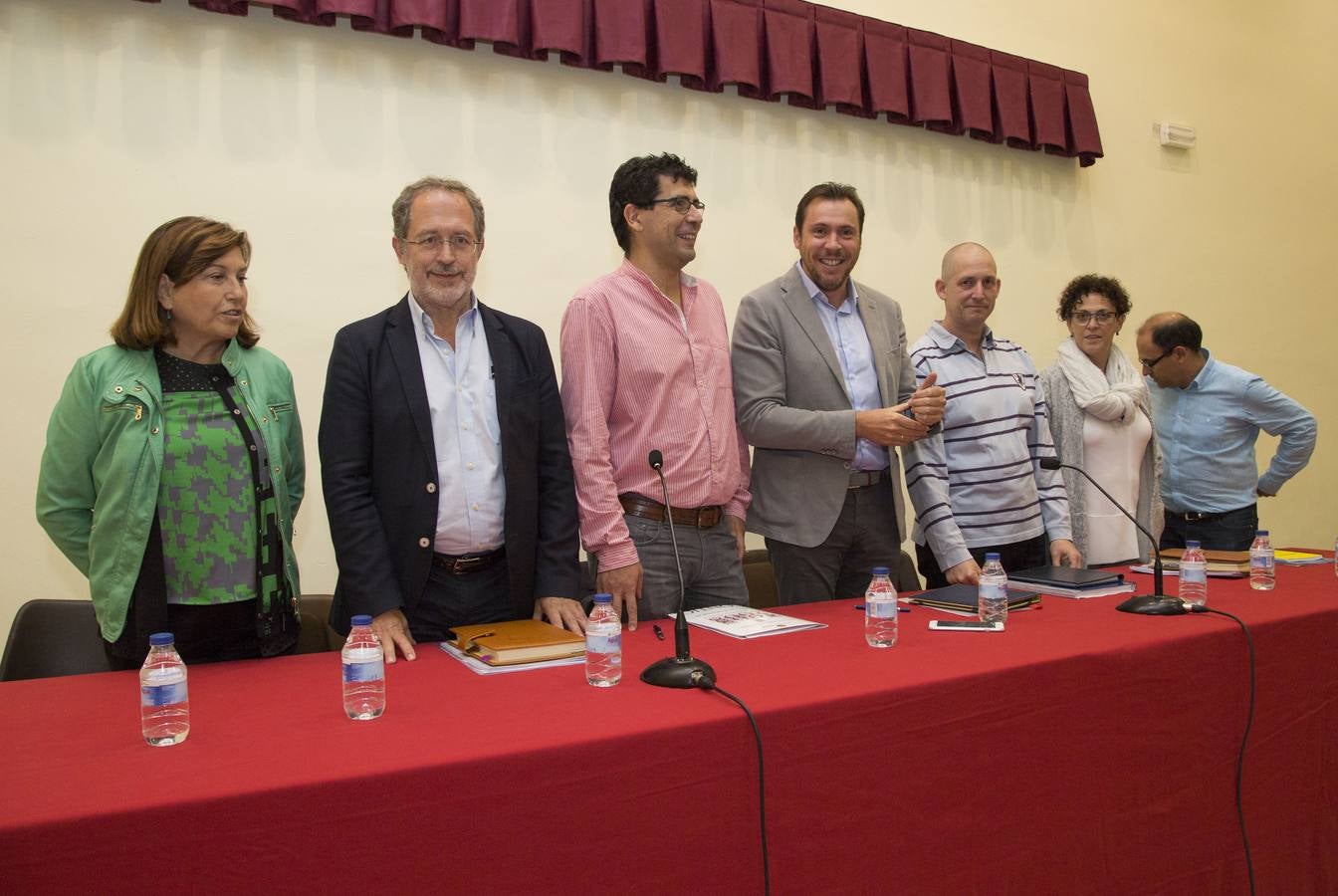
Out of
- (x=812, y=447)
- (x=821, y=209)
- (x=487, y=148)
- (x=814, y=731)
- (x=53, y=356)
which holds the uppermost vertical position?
(x=487, y=148)

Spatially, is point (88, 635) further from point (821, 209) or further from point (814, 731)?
point (821, 209)

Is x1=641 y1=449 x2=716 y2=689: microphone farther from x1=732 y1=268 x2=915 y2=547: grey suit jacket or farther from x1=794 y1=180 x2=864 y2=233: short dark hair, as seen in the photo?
x1=794 y1=180 x2=864 y2=233: short dark hair

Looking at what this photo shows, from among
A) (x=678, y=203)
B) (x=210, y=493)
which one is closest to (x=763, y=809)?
(x=210, y=493)

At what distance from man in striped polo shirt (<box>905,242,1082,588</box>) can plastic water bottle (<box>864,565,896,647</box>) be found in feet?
2.74

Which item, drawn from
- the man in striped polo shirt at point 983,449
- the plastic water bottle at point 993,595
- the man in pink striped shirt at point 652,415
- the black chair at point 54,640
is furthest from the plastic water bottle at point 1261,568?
the black chair at point 54,640

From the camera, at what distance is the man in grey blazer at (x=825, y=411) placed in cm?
235

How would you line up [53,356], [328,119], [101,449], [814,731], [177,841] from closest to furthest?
[177,841] < [814,731] < [101,449] < [53,356] < [328,119]

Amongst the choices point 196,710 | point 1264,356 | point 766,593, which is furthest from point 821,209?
point 1264,356

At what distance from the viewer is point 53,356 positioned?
119 inches

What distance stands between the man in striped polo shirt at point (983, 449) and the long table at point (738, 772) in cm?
67

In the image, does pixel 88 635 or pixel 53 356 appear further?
pixel 53 356

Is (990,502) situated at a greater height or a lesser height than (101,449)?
lesser

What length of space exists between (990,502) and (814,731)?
5.11 feet

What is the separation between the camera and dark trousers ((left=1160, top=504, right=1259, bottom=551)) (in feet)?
11.8
